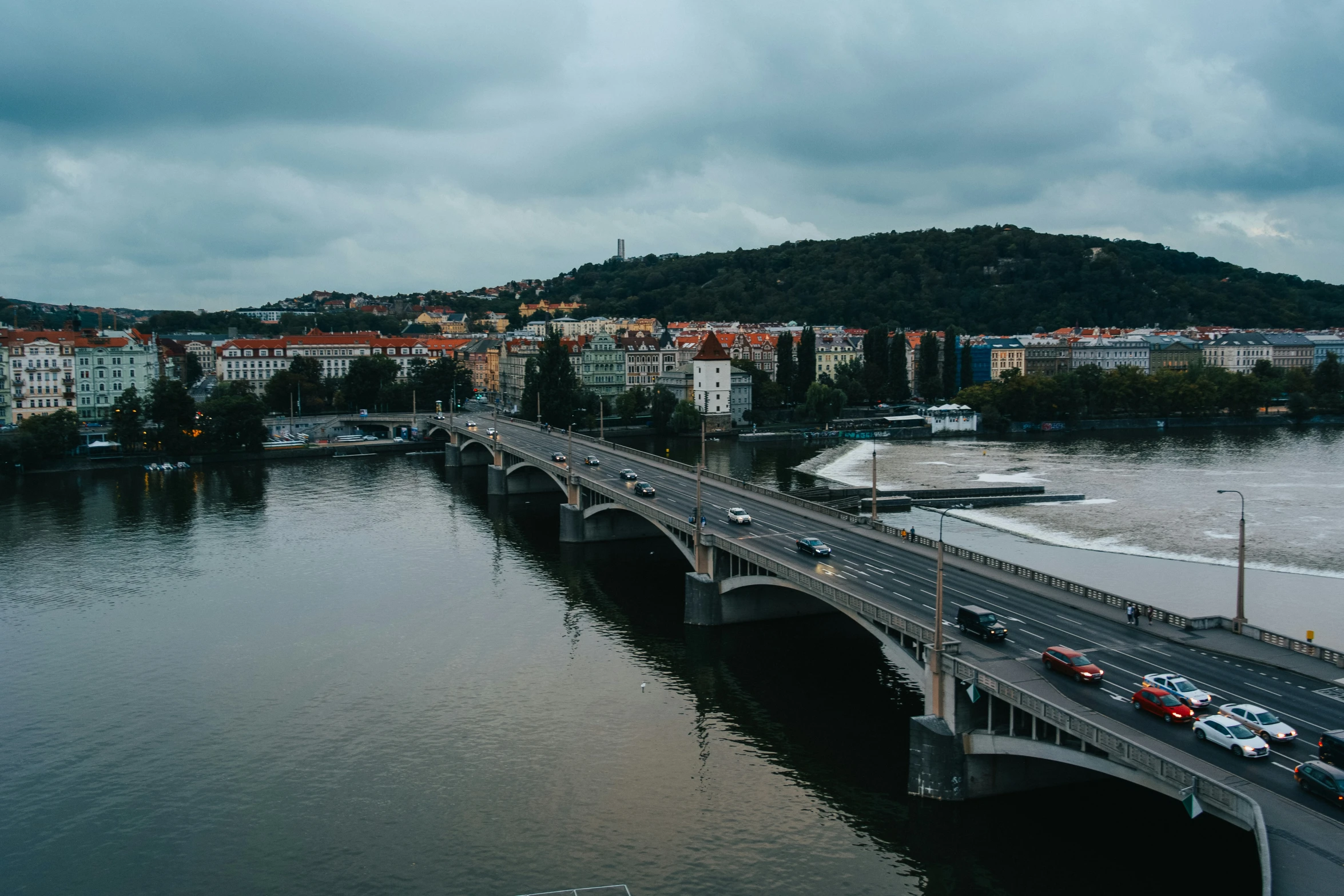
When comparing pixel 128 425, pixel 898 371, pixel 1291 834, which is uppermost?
pixel 898 371

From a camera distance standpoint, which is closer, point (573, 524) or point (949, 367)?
point (573, 524)

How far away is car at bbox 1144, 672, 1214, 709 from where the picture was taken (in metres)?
27.3

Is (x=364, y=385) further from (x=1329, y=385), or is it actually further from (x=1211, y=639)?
(x=1329, y=385)

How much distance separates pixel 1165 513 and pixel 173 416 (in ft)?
325

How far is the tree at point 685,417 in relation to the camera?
139875 mm

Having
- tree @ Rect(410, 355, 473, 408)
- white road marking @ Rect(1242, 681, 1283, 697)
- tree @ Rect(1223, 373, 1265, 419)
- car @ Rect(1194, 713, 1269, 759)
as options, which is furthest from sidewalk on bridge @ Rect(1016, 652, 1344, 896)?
tree @ Rect(1223, 373, 1265, 419)

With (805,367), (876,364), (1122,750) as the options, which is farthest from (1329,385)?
(1122,750)

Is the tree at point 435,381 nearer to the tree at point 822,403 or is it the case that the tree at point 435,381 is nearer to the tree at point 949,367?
the tree at point 822,403

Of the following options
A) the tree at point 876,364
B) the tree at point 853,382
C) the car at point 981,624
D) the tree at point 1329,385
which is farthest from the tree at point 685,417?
the car at point 981,624

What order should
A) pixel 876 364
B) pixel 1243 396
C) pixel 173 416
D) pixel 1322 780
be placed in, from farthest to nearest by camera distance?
pixel 876 364 → pixel 1243 396 → pixel 173 416 → pixel 1322 780

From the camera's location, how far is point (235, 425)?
11762 cm

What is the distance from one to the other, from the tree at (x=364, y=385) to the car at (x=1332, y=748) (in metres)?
138

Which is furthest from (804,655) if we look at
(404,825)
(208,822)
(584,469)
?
(584,469)

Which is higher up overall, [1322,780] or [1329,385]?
[1329,385]
